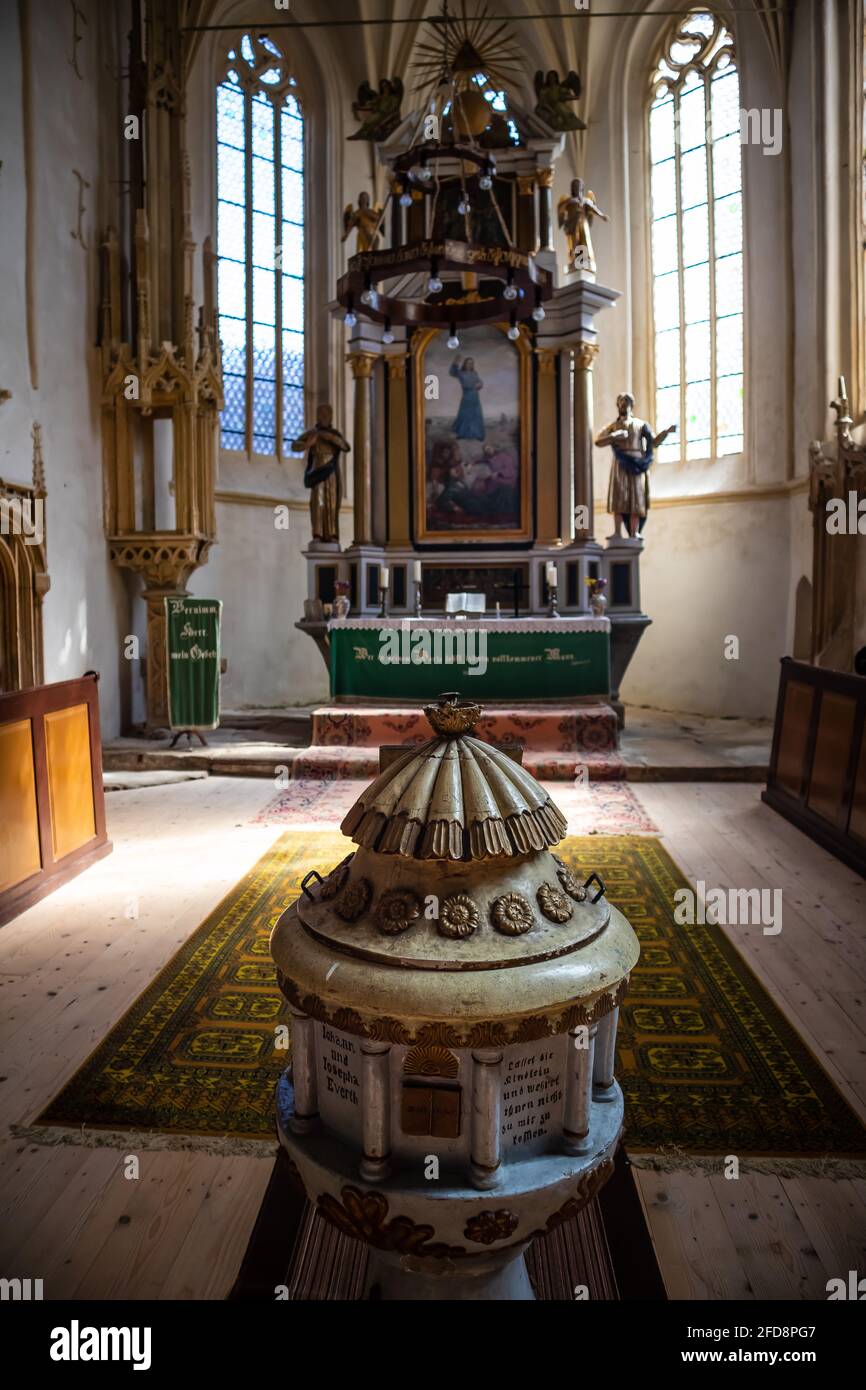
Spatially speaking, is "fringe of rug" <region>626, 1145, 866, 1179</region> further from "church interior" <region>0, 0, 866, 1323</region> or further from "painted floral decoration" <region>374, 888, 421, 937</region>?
"painted floral decoration" <region>374, 888, 421, 937</region>

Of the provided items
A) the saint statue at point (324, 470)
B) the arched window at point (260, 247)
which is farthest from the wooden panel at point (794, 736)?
the arched window at point (260, 247)

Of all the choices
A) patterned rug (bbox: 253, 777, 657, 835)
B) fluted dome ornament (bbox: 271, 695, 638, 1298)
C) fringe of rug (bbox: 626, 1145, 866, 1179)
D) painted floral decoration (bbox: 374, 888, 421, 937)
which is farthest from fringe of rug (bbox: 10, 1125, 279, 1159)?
patterned rug (bbox: 253, 777, 657, 835)

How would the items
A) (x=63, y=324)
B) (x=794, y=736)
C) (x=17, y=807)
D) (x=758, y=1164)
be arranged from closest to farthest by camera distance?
(x=758, y=1164) → (x=17, y=807) → (x=794, y=736) → (x=63, y=324)

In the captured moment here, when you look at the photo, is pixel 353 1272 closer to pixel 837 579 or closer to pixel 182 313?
pixel 837 579

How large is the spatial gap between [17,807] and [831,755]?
4.75 m

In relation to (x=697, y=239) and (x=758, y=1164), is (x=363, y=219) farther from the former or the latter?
(x=758, y=1164)

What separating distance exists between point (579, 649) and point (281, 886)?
494cm

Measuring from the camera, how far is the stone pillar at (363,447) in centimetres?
1074

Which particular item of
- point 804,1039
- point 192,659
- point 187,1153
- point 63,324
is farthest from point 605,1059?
point 63,324

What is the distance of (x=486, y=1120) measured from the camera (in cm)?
176

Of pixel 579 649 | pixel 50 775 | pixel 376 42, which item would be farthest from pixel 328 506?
pixel 376 42

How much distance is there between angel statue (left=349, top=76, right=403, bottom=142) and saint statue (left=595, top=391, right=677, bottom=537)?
4.63 metres

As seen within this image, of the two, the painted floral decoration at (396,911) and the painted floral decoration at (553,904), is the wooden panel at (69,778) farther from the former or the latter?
the painted floral decoration at (553,904)

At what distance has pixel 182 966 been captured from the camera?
3943mm
